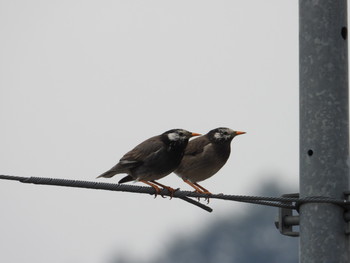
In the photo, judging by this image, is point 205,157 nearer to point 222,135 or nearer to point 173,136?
point 222,135

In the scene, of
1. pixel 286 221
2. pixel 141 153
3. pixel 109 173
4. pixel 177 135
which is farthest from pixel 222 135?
pixel 286 221

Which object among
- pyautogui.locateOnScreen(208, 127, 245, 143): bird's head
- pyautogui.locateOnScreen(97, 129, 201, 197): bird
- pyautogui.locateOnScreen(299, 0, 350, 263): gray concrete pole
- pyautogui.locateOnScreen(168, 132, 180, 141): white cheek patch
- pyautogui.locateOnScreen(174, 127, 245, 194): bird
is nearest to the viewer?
pyautogui.locateOnScreen(299, 0, 350, 263): gray concrete pole

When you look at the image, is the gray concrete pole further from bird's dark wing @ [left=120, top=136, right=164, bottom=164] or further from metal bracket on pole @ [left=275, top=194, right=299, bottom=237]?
bird's dark wing @ [left=120, top=136, right=164, bottom=164]

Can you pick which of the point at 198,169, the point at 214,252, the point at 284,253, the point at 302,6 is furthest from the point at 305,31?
the point at 214,252

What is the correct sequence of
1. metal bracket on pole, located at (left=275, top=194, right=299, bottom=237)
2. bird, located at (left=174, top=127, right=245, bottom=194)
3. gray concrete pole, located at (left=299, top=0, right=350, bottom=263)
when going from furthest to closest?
bird, located at (left=174, top=127, right=245, bottom=194) → metal bracket on pole, located at (left=275, top=194, right=299, bottom=237) → gray concrete pole, located at (left=299, top=0, right=350, bottom=263)

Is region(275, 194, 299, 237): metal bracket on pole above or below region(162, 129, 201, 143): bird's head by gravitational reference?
below

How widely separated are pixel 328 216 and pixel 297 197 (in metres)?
0.54

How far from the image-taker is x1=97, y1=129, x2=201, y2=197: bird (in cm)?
1179

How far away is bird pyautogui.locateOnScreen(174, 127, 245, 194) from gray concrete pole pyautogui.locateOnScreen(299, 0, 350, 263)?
462 centimetres

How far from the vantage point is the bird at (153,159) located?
1179 cm

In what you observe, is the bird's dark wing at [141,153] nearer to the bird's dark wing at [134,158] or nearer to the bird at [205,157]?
the bird's dark wing at [134,158]

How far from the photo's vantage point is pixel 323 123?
8.42 metres

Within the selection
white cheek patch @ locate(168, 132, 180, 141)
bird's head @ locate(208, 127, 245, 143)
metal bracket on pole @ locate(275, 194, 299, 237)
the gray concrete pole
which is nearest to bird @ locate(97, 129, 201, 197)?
white cheek patch @ locate(168, 132, 180, 141)

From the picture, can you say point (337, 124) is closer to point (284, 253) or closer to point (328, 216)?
point (328, 216)
